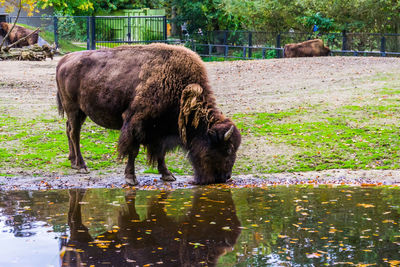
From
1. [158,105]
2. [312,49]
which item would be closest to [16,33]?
[312,49]

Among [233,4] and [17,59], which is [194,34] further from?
[17,59]

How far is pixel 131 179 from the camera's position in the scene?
→ 9.54m

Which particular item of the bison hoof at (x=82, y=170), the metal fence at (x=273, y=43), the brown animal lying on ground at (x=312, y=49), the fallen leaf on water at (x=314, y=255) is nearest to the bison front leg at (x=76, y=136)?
the bison hoof at (x=82, y=170)

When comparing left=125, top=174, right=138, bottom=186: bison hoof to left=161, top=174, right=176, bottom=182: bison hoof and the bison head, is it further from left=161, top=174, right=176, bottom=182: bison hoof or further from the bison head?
the bison head

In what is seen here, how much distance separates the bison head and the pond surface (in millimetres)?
245

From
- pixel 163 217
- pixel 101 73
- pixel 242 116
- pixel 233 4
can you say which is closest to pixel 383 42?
pixel 233 4

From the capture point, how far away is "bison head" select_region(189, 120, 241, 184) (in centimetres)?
890

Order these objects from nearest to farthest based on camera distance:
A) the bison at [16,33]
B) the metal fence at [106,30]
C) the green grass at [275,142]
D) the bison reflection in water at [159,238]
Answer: the bison reflection in water at [159,238]
the green grass at [275,142]
the bison at [16,33]
the metal fence at [106,30]

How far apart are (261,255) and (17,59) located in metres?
22.9

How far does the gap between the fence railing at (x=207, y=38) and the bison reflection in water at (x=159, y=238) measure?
2268 centimetres

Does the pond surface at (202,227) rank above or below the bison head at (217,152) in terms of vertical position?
below

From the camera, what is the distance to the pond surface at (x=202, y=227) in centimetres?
569

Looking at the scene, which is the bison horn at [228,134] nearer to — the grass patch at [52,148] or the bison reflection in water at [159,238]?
the bison reflection in water at [159,238]

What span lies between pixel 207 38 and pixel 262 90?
20.0 m
